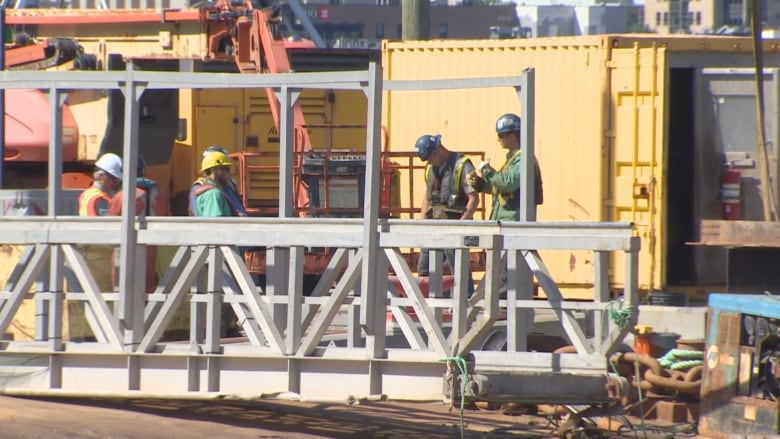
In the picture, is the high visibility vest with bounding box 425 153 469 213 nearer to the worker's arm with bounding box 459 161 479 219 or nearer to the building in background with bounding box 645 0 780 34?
the worker's arm with bounding box 459 161 479 219

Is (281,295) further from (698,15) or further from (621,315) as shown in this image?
(698,15)

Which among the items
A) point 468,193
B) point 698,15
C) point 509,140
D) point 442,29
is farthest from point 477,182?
point 698,15

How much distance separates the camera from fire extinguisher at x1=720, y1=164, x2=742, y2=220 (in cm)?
1248

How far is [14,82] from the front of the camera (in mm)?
8492

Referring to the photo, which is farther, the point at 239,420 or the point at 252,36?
the point at 252,36

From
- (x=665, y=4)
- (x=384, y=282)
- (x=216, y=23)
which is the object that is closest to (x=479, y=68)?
(x=216, y=23)

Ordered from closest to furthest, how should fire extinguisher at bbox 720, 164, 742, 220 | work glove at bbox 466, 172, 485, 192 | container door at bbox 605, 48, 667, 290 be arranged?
work glove at bbox 466, 172, 485, 192 < container door at bbox 605, 48, 667, 290 < fire extinguisher at bbox 720, 164, 742, 220

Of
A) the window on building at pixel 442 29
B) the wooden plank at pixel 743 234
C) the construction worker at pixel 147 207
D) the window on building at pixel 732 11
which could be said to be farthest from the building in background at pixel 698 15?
the construction worker at pixel 147 207

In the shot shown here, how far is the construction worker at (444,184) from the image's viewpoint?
429 inches

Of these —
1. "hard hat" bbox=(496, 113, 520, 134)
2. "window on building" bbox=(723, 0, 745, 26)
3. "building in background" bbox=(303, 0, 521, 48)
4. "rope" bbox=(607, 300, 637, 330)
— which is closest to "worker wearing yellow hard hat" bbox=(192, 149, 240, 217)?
"hard hat" bbox=(496, 113, 520, 134)

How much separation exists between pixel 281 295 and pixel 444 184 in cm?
299

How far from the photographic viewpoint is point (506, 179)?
9812mm

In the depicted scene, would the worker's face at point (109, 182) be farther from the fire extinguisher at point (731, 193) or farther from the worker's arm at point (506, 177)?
the fire extinguisher at point (731, 193)

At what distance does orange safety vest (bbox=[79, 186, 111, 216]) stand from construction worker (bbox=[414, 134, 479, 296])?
282cm
